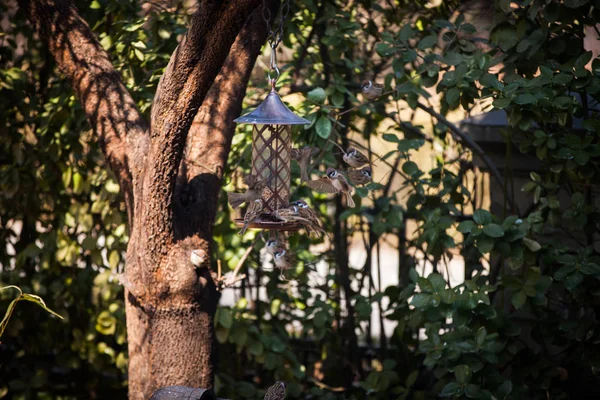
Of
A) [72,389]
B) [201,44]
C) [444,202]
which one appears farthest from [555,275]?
[72,389]

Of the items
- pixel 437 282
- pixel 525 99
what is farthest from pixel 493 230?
pixel 525 99

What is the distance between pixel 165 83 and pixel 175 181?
0.34 m

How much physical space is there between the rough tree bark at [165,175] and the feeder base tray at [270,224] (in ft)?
1.02

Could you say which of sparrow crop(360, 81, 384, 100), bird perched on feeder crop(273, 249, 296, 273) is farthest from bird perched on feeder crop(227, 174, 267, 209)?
sparrow crop(360, 81, 384, 100)

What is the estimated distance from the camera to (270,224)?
2373mm

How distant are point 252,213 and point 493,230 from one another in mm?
1088

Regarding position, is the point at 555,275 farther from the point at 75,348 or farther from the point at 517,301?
the point at 75,348

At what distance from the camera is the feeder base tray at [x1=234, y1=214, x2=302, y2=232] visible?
2379 millimetres

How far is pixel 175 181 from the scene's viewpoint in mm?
2477

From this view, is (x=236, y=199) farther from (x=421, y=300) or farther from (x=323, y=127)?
(x=421, y=300)

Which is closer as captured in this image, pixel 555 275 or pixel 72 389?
pixel 555 275

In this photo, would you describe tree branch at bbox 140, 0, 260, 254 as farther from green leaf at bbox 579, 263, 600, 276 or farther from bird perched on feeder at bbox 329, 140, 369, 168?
green leaf at bbox 579, 263, 600, 276

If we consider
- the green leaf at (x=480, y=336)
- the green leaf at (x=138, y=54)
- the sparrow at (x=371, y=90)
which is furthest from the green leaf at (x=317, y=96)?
the green leaf at (x=480, y=336)

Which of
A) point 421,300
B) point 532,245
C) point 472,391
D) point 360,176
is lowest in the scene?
point 472,391
